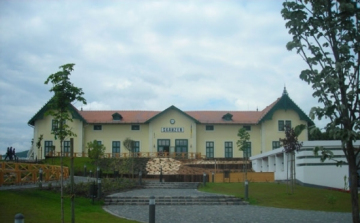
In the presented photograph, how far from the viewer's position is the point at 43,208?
1550cm

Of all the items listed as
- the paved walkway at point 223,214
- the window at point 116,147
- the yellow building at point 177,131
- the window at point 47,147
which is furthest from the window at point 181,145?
the paved walkway at point 223,214

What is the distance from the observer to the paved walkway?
1492 cm

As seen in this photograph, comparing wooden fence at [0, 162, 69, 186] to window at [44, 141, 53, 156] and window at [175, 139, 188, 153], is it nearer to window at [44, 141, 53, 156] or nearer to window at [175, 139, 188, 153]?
window at [44, 141, 53, 156]

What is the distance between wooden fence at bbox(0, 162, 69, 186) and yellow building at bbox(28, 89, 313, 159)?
82.1 ft

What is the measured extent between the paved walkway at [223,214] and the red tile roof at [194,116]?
3325 centimetres

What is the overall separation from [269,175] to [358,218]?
85.2 ft

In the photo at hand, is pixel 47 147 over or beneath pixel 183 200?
over

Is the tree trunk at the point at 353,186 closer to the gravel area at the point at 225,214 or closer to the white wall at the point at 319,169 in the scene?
the gravel area at the point at 225,214

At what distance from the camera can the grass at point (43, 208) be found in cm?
1372

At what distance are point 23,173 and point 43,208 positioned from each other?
8.81 metres

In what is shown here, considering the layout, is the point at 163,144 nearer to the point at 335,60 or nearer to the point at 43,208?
the point at 43,208

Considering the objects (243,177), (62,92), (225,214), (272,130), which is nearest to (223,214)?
(225,214)

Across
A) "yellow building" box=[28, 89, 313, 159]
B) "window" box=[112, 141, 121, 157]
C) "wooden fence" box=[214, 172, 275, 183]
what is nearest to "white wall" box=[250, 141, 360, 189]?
"wooden fence" box=[214, 172, 275, 183]

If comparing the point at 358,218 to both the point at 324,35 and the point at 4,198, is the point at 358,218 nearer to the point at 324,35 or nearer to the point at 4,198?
the point at 324,35
